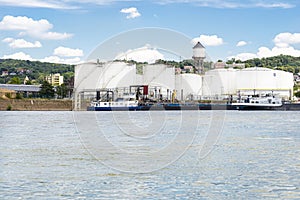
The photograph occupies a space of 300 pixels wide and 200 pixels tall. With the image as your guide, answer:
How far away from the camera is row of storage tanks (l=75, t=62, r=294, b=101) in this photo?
122m

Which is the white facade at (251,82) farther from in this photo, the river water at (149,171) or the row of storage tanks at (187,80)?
the river water at (149,171)

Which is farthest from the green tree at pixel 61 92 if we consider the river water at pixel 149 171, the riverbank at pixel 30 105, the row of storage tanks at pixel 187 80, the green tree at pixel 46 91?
the river water at pixel 149 171

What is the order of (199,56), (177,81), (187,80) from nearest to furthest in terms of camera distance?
(177,81), (187,80), (199,56)

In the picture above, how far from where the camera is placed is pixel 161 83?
434 feet

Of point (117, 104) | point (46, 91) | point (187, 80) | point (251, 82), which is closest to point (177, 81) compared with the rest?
point (187, 80)

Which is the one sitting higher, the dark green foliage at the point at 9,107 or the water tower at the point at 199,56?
the water tower at the point at 199,56

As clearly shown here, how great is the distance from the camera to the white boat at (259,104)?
4594 inches

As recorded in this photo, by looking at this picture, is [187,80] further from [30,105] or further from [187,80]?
[30,105]

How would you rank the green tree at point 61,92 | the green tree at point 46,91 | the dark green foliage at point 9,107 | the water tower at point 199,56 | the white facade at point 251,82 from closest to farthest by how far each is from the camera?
the dark green foliage at point 9,107
the white facade at point 251,82
the green tree at point 46,91
the water tower at point 199,56
the green tree at point 61,92

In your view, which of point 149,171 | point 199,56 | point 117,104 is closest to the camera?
point 149,171

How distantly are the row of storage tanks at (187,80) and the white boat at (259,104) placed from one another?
9.29 meters

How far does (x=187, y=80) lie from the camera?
133875 mm

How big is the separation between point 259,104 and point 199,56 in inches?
1295

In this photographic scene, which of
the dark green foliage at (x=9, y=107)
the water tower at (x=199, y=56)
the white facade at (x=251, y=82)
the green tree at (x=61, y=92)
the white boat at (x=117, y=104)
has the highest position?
the water tower at (x=199, y=56)
